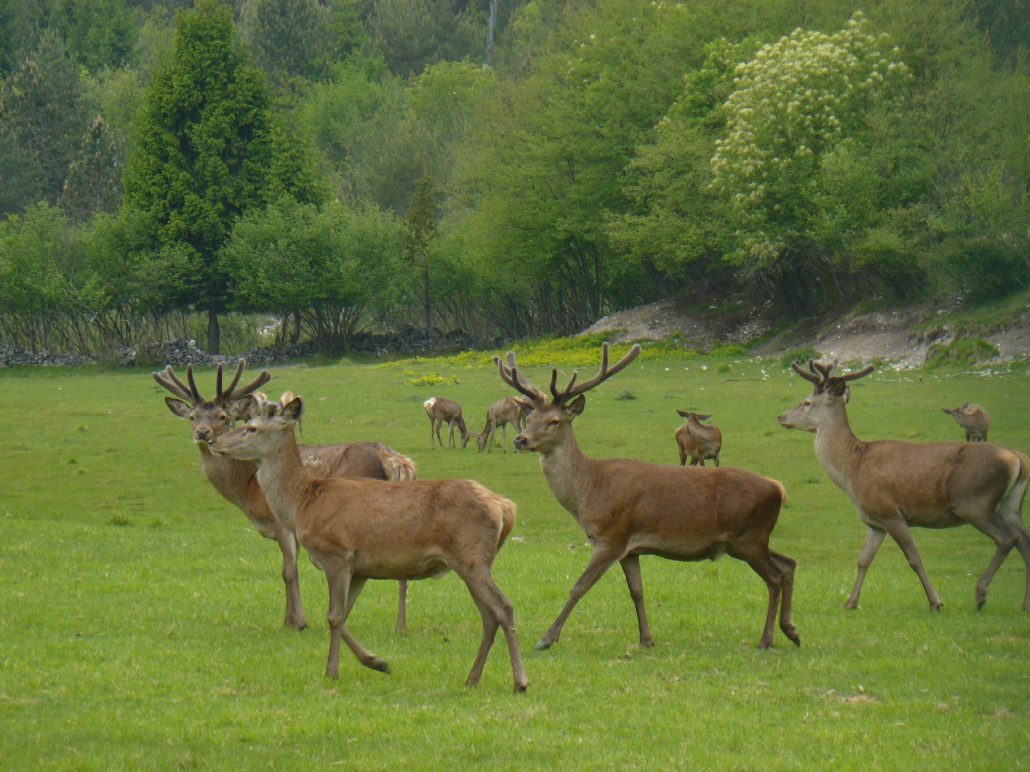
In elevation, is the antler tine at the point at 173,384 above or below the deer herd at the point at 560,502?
above

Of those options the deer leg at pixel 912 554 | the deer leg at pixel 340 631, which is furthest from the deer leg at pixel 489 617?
the deer leg at pixel 912 554

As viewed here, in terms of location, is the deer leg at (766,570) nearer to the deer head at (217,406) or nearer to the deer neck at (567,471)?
the deer neck at (567,471)

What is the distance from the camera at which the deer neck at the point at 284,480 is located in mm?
10648

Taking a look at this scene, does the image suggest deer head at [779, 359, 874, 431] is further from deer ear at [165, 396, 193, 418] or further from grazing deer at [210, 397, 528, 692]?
deer ear at [165, 396, 193, 418]

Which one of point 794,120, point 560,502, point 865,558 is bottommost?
point 865,558

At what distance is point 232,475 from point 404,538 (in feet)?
10.7

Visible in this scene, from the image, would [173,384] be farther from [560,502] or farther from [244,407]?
[560,502]

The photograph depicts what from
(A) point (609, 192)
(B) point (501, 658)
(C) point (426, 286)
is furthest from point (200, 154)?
(B) point (501, 658)

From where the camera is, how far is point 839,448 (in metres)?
13.8

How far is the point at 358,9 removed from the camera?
12338cm

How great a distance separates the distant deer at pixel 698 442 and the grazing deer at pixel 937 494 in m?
8.84

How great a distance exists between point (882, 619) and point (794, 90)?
118ft

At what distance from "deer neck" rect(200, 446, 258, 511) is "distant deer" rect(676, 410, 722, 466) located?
10.8m

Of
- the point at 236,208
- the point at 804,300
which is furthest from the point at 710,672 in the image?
the point at 236,208
